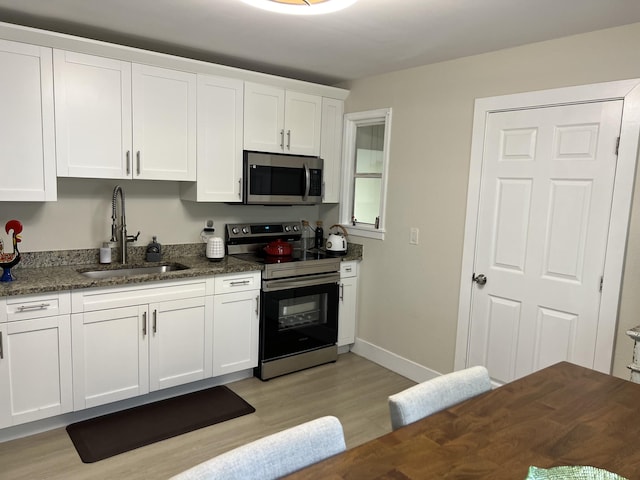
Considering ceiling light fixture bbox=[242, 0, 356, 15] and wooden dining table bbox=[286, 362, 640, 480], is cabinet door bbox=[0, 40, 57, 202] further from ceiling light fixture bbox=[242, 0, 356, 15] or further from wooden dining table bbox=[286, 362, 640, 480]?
wooden dining table bbox=[286, 362, 640, 480]

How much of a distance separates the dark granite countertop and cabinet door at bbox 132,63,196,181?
A: 647 millimetres

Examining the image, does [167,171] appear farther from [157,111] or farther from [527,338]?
[527,338]

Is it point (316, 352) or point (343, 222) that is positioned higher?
point (343, 222)

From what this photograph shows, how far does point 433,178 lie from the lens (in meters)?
3.37

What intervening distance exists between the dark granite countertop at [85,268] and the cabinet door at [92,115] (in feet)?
2.05

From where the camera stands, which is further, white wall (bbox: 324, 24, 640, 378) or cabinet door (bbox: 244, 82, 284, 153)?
cabinet door (bbox: 244, 82, 284, 153)

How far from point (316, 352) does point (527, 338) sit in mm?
1628

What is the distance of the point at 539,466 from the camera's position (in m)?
1.13

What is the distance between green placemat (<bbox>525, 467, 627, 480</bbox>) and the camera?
1005 mm

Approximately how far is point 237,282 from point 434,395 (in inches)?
81.9

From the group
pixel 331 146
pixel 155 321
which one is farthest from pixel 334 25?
pixel 155 321

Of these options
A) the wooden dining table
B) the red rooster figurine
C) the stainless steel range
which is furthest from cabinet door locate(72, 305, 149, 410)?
the wooden dining table

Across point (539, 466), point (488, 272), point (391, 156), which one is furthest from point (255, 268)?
point (539, 466)

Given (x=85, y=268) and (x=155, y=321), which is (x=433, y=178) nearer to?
(x=155, y=321)
